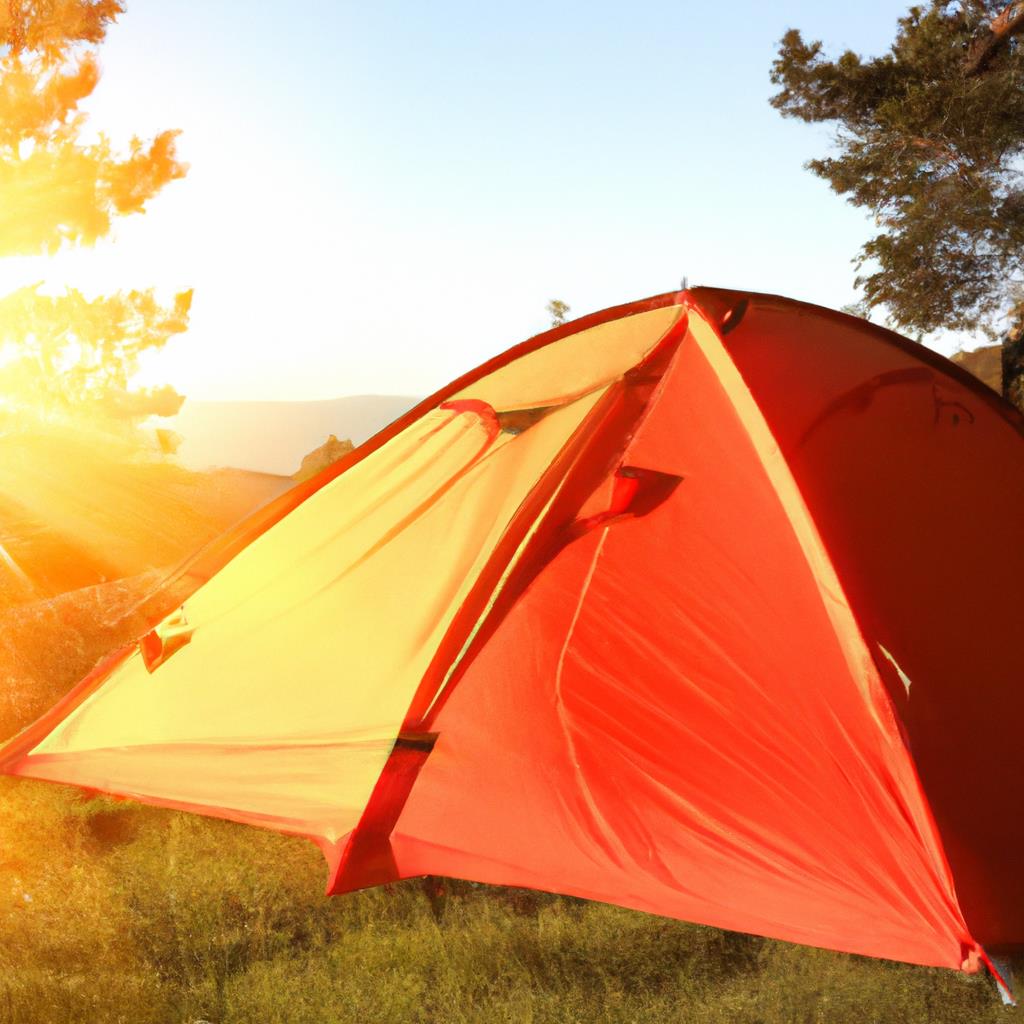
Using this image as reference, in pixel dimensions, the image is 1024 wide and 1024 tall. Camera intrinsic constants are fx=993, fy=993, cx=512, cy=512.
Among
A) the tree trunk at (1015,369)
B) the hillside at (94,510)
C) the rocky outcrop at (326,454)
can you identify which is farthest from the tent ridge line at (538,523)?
the rocky outcrop at (326,454)

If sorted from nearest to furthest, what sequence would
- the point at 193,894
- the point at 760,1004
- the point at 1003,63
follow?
the point at 760,1004
the point at 193,894
the point at 1003,63

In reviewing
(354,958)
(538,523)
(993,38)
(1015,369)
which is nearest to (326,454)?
(1015,369)

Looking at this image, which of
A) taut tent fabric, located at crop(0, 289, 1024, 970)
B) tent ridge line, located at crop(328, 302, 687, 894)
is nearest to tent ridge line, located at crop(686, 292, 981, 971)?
taut tent fabric, located at crop(0, 289, 1024, 970)

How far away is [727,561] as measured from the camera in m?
3.15

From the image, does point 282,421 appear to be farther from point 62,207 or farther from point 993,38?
point 993,38

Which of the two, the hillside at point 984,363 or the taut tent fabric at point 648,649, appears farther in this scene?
the hillside at point 984,363

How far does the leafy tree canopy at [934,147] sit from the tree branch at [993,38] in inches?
0.5

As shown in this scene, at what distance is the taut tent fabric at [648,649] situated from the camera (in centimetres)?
282

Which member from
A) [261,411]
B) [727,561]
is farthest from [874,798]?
[261,411]

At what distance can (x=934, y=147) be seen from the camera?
44.3 ft

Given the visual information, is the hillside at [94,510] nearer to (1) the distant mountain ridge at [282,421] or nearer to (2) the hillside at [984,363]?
(2) the hillside at [984,363]

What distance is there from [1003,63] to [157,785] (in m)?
13.9

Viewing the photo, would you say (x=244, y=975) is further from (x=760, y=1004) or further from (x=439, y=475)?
(x=439, y=475)

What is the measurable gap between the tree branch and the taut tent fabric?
1159 centimetres
